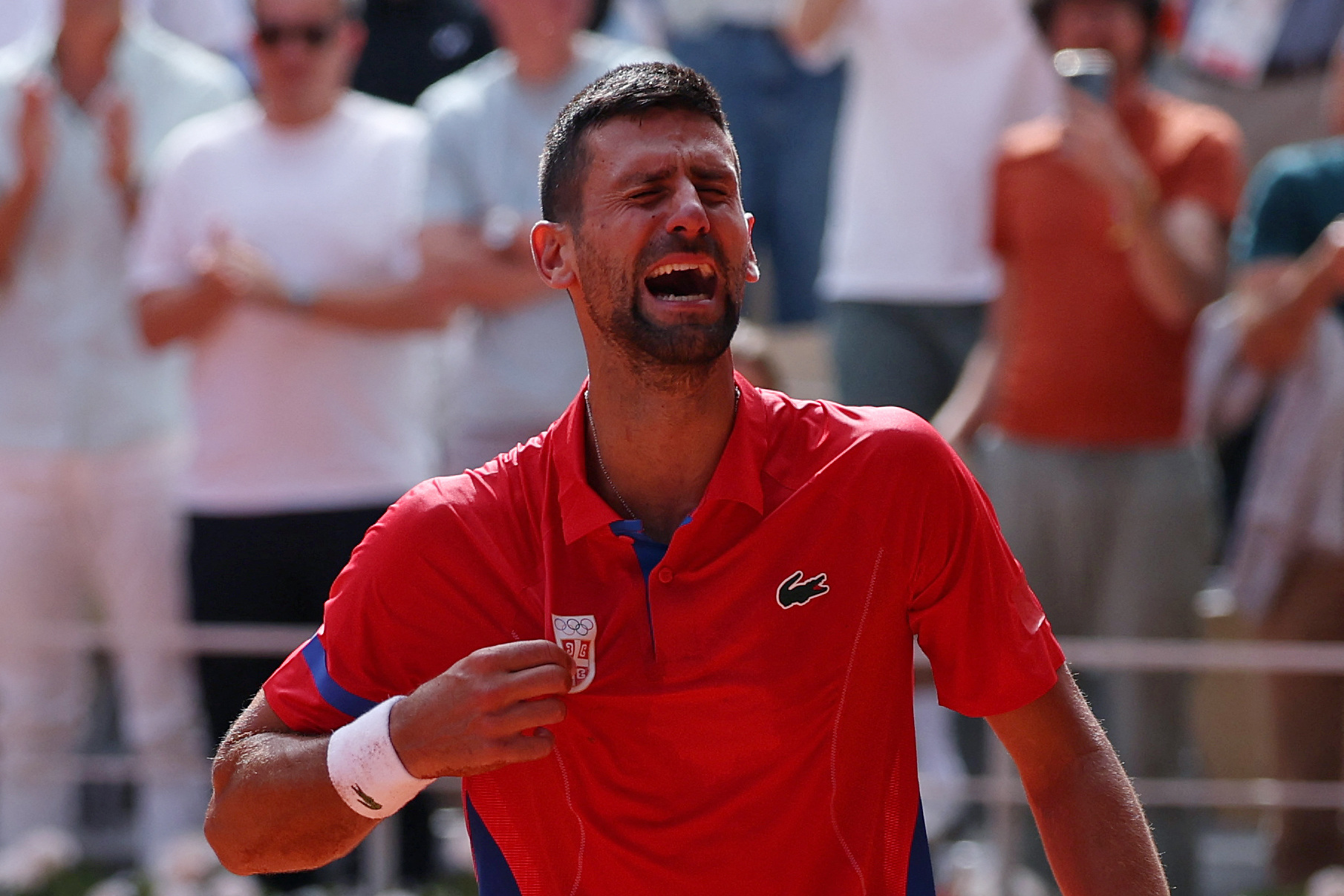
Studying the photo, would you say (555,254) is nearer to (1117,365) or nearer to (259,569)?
(1117,365)

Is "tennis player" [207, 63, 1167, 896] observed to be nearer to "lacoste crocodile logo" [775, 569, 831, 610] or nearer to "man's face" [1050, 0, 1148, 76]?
"lacoste crocodile logo" [775, 569, 831, 610]

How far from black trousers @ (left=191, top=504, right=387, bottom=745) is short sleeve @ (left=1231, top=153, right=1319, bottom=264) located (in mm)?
2877

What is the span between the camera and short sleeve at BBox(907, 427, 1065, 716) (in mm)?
2549

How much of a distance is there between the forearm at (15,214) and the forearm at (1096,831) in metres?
4.41

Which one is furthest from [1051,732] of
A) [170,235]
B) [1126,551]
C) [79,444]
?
[79,444]

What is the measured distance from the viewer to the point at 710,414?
8.89ft

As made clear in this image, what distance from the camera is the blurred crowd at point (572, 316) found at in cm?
509

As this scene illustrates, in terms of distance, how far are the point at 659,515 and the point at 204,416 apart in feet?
10.7

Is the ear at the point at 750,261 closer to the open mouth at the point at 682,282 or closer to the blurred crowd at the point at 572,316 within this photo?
the open mouth at the point at 682,282

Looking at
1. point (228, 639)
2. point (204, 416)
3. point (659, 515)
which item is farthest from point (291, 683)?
point (204, 416)

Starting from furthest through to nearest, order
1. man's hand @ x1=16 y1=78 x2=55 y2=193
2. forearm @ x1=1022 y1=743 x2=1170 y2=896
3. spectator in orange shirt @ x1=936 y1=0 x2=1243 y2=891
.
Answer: man's hand @ x1=16 y1=78 x2=55 y2=193 < spectator in orange shirt @ x1=936 y1=0 x2=1243 y2=891 < forearm @ x1=1022 y1=743 x2=1170 y2=896

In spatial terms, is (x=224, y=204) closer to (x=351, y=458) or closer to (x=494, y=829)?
(x=351, y=458)

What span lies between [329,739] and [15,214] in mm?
3859

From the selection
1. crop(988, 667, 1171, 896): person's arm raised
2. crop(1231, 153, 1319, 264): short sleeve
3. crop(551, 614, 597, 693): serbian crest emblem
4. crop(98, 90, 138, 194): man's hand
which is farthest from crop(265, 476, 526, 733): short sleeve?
crop(98, 90, 138, 194): man's hand
